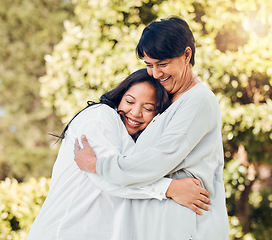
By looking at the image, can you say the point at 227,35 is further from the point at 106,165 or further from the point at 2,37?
the point at 2,37

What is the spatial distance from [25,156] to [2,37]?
6.06 m

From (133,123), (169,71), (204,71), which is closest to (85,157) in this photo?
(133,123)

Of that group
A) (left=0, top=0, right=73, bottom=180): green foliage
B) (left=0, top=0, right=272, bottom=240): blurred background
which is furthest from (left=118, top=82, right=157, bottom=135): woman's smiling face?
(left=0, top=0, right=73, bottom=180): green foliage

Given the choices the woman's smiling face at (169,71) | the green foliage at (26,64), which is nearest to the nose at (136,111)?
the woman's smiling face at (169,71)

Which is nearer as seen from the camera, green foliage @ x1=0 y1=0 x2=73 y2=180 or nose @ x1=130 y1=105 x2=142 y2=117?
nose @ x1=130 y1=105 x2=142 y2=117

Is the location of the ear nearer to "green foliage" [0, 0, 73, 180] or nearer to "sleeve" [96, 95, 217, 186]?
"sleeve" [96, 95, 217, 186]

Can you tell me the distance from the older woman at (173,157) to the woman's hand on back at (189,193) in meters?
0.03

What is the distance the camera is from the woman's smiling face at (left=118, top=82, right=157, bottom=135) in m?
2.38

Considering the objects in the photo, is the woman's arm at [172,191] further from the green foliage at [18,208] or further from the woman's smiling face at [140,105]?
the green foliage at [18,208]

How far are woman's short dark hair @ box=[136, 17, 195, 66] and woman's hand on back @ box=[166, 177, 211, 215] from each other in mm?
673

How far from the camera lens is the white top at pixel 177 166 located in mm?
1943

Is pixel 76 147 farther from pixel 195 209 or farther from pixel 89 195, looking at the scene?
pixel 195 209

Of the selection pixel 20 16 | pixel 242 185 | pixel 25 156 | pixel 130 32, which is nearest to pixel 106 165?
pixel 130 32

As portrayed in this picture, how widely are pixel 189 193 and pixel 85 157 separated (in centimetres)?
58
